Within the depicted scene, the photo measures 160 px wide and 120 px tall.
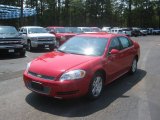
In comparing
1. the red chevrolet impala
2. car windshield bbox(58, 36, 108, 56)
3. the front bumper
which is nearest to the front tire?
the red chevrolet impala

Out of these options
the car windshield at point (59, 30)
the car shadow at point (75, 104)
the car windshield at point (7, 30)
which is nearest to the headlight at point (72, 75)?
the car shadow at point (75, 104)

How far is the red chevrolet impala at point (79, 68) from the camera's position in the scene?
5.77 meters

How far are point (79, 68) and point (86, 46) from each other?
146 cm

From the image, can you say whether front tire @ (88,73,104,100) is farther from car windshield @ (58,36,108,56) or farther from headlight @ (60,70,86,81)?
car windshield @ (58,36,108,56)

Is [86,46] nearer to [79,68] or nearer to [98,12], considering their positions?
[79,68]

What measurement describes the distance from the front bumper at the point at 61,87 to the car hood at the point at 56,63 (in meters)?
0.21

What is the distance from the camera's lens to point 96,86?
6484mm

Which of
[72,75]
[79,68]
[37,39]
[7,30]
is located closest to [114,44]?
[79,68]

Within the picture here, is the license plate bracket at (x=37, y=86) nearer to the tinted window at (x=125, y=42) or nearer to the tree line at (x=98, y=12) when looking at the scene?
the tinted window at (x=125, y=42)


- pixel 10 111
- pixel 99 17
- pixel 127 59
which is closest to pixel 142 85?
pixel 127 59

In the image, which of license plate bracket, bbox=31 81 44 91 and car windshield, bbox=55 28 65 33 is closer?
license plate bracket, bbox=31 81 44 91

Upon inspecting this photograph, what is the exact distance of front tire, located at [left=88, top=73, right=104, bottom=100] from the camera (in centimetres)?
622

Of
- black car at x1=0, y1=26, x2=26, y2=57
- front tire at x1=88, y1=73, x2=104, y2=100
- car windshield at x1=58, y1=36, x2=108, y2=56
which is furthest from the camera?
black car at x1=0, y1=26, x2=26, y2=57

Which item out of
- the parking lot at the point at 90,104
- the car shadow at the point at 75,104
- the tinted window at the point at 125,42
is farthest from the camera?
the tinted window at the point at 125,42
